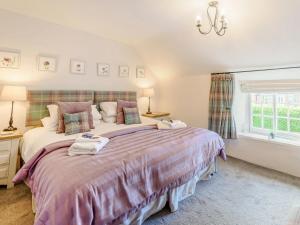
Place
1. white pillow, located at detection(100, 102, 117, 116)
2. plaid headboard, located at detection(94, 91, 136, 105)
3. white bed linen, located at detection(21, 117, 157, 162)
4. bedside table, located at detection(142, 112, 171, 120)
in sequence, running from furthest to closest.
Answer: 1. bedside table, located at detection(142, 112, 171, 120)
2. plaid headboard, located at detection(94, 91, 136, 105)
3. white pillow, located at detection(100, 102, 117, 116)
4. white bed linen, located at detection(21, 117, 157, 162)

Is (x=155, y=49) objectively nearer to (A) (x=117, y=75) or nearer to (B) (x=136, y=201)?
(A) (x=117, y=75)

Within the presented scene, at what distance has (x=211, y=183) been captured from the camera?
2521mm

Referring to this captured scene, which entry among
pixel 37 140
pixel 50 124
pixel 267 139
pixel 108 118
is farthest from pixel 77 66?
pixel 267 139

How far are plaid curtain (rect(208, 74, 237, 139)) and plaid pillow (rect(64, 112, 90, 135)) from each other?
7.73ft

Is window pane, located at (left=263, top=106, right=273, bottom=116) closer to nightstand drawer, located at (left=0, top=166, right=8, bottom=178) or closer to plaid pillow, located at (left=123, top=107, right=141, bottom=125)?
plaid pillow, located at (left=123, top=107, right=141, bottom=125)

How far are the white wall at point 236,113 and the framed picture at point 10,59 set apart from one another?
9.99 feet

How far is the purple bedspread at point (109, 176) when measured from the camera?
1.20 meters

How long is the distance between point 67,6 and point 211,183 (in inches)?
122

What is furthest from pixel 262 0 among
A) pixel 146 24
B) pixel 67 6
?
pixel 67 6

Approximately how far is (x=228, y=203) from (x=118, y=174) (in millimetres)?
1401

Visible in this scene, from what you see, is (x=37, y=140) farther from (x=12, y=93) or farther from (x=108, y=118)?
(x=108, y=118)

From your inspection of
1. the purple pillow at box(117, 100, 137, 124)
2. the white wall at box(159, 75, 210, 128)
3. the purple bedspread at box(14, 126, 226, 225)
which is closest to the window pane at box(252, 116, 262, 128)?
the white wall at box(159, 75, 210, 128)

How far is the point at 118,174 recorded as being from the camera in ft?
4.74

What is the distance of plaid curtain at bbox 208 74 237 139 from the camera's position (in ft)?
11.1
